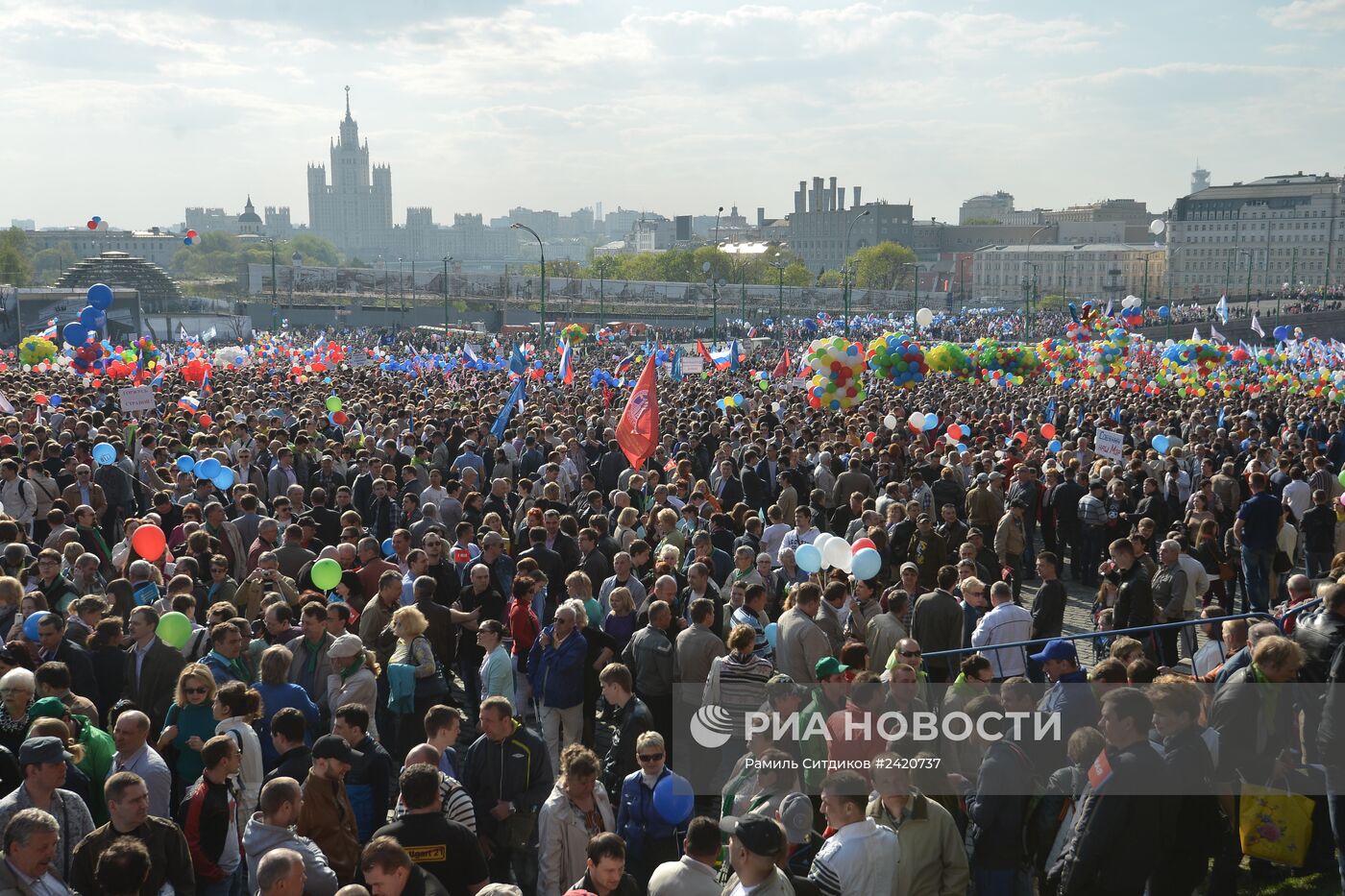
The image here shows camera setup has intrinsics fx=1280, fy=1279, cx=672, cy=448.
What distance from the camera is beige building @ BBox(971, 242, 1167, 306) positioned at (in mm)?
129750

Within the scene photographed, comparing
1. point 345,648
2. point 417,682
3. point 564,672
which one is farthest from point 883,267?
point 345,648

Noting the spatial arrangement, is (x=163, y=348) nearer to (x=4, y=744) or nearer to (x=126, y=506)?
(x=126, y=506)

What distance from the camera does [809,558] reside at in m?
9.32

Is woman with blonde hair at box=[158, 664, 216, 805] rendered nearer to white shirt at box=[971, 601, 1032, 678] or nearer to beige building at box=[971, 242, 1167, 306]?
white shirt at box=[971, 601, 1032, 678]

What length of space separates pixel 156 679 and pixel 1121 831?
505 cm

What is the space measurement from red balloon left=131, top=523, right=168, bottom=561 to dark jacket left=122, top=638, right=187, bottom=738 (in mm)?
2304

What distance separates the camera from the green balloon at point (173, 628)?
7230mm

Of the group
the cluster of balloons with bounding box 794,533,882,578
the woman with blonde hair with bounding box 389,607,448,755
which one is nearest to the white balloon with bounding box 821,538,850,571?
the cluster of balloons with bounding box 794,533,882,578

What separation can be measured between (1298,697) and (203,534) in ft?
23.2

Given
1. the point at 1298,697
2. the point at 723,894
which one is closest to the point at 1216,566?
the point at 1298,697

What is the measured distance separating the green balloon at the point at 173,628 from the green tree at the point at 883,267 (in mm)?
131682

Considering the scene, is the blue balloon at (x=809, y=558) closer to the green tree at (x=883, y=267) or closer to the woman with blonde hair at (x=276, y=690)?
the woman with blonde hair at (x=276, y=690)

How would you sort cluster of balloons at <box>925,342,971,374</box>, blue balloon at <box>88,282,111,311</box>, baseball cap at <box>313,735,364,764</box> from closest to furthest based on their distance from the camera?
baseball cap at <box>313,735,364,764</box>, blue balloon at <box>88,282,111,311</box>, cluster of balloons at <box>925,342,971,374</box>

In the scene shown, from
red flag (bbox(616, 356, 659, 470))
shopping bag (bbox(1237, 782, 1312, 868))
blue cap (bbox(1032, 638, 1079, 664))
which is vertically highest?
red flag (bbox(616, 356, 659, 470))
